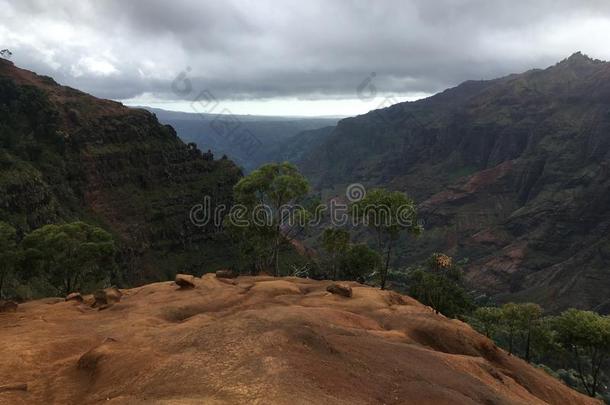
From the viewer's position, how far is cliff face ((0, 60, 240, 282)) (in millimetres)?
101731

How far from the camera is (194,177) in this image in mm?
144625

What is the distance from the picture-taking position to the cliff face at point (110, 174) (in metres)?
102

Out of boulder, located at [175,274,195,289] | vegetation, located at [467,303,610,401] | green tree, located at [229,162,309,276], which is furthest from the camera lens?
green tree, located at [229,162,309,276]

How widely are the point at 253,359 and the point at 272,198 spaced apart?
3306 cm

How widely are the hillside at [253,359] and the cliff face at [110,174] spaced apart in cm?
6746

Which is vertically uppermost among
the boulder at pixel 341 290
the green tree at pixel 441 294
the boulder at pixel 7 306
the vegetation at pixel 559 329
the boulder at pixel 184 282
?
the boulder at pixel 341 290

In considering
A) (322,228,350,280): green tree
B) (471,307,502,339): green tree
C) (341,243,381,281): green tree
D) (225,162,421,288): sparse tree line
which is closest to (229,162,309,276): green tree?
(225,162,421,288): sparse tree line

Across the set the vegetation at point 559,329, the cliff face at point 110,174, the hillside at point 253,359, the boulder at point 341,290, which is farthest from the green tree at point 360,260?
the cliff face at point 110,174

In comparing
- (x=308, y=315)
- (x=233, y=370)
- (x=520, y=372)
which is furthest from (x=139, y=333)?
(x=520, y=372)

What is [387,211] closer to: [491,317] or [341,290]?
[341,290]

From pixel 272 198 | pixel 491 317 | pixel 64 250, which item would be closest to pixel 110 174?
pixel 64 250

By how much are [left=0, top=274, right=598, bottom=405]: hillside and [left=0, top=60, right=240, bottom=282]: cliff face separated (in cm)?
6746

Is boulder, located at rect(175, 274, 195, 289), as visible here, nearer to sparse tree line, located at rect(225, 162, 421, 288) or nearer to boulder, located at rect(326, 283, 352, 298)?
boulder, located at rect(326, 283, 352, 298)

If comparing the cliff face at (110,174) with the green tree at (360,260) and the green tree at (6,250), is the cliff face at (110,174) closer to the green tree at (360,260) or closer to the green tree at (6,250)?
the green tree at (6,250)
